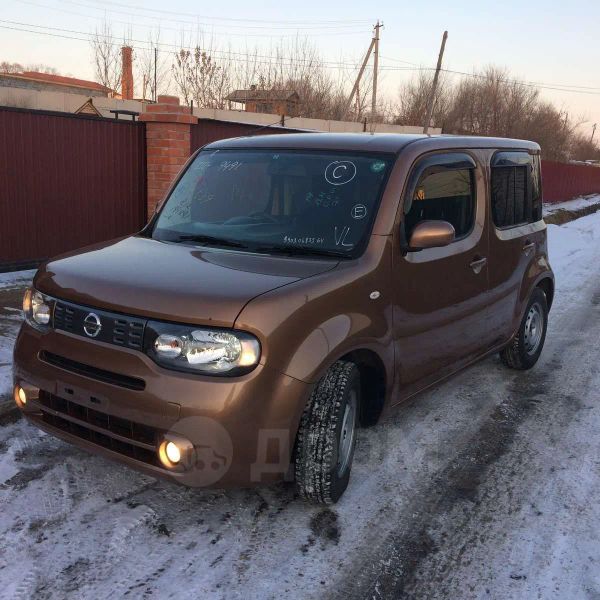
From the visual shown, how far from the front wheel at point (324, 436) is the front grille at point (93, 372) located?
2.60ft

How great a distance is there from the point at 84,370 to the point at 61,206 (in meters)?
6.61

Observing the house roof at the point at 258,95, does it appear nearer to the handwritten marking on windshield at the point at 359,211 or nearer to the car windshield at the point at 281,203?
the car windshield at the point at 281,203

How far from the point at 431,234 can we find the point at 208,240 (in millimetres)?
1243

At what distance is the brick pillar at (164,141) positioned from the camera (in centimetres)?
959

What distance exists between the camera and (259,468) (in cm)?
285

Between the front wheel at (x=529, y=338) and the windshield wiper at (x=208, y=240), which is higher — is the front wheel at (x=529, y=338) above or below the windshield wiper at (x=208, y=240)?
below

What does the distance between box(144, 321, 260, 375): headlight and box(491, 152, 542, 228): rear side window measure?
257 cm


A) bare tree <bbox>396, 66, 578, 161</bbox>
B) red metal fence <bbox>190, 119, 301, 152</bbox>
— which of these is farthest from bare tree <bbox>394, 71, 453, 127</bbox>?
red metal fence <bbox>190, 119, 301, 152</bbox>

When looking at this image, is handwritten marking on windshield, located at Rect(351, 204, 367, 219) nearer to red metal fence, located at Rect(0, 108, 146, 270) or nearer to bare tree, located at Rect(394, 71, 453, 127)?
red metal fence, located at Rect(0, 108, 146, 270)

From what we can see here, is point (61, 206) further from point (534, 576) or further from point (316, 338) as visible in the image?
point (534, 576)

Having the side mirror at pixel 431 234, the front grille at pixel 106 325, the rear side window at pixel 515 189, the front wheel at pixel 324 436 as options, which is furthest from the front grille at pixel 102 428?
the rear side window at pixel 515 189

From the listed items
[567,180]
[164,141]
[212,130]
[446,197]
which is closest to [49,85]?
[567,180]

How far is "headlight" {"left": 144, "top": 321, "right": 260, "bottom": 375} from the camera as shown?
2697 millimetres

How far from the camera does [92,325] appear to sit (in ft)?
9.54
